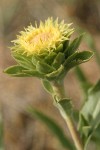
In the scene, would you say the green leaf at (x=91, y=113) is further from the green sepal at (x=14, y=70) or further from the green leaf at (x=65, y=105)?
the green sepal at (x=14, y=70)

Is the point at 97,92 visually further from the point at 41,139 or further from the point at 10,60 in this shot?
the point at 10,60

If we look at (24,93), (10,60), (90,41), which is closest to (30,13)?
(10,60)

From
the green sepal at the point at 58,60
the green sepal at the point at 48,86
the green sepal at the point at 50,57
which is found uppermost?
the green sepal at the point at 50,57

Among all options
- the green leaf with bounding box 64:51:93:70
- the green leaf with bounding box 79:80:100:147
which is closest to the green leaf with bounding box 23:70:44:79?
the green leaf with bounding box 64:51:93:70

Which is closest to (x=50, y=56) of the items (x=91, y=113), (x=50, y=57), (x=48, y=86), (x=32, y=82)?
(x=50, y=57)

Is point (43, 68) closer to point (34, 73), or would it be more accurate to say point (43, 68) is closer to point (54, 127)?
point (34, 73)

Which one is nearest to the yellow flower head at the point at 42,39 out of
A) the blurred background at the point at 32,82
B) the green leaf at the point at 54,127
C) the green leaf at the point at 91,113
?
the green leaf at the point at 91,113

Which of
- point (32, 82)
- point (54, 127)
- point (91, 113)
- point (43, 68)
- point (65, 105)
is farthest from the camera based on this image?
point (32, 82)

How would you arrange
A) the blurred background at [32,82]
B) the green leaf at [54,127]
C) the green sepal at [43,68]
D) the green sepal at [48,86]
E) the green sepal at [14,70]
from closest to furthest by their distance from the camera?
the green sepal at [43,68], the green sepal at [14,70], the green sepal at [48,86], the green leaf at [54,127], the blurred background at [32,82]
